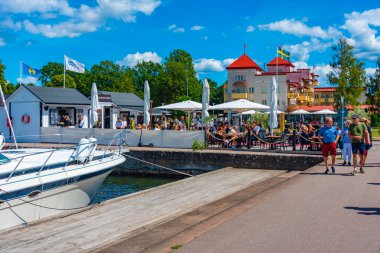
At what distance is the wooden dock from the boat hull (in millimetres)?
760

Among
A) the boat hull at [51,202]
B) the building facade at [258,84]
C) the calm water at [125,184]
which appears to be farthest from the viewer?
the building facade at [258,84]

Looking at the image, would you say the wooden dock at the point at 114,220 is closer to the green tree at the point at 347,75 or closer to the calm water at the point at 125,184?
the calm water at the point at 125,184

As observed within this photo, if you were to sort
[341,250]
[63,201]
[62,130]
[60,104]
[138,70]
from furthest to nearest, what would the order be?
1. [138,70]
2. [60,104]
3. [62,130]
4. [63,201]
5. [341,250]

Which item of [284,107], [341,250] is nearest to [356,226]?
[341,250]

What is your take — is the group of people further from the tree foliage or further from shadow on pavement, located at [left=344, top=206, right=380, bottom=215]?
the tree foliage

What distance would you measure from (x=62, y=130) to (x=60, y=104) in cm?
643

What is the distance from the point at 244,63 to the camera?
306ft

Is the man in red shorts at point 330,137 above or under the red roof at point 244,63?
under

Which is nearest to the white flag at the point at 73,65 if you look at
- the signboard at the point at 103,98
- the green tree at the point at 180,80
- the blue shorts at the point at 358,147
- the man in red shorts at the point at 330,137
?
the signboard at the point at 103,98

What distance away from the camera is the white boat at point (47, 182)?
980 cm

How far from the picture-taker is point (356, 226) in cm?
751

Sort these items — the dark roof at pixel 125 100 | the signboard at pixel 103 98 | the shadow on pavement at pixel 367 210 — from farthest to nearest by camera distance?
Result: the dark roof at pixel 125 100
the signboard at pixel 103 98
the shadow on pavement at pixel 367 210

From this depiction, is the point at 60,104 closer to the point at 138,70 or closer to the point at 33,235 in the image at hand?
the point at 33,235

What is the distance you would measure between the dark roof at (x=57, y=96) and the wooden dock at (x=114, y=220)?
750 inches
